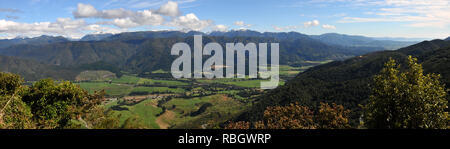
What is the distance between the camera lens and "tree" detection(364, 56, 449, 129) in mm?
13047

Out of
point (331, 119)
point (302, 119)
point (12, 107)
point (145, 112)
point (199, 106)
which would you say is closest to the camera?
point (331, 119)

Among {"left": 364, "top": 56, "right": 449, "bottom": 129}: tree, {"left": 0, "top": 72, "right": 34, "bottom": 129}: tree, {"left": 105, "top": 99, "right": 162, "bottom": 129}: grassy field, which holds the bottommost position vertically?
{"left": 105, "top": 99, "right": 162, "bottom": 129}: grassy field

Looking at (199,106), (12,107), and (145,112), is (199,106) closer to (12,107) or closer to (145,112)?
(145,112)

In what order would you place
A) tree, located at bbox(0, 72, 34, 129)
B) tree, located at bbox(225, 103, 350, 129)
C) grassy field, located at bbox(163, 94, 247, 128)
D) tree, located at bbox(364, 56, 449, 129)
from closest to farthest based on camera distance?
tree, located at bbox(364, 56, 449, 129)
tree, located at bbox(225, 103, 350, 129)
tree, located at bbox(0, 72, 34, 129)
grassy field, located at bbox(163, 94, 247, 128)

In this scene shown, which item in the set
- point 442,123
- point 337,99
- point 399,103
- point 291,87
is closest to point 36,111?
point 399,103

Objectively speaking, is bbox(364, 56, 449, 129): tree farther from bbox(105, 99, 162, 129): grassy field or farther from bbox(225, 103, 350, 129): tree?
bbox(105, 99, 162, 129): grassy field

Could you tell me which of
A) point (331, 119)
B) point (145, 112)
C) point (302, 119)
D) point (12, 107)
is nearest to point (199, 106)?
point (145, 112)

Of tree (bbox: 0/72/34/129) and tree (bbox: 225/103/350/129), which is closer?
tree (bbox: 225/103/350/129)

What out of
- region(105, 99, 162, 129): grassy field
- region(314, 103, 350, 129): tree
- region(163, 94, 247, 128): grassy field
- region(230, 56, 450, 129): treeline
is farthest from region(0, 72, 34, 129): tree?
region(105, 99, 162, 129): grassy field

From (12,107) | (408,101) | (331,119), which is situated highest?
(408,101)

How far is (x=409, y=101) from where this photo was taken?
1330cm

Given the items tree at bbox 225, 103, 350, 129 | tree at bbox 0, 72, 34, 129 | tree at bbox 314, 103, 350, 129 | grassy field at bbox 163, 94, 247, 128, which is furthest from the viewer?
grassy field at bbox 163, 94, 247, 128

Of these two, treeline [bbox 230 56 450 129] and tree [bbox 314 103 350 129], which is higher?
treeline [bbox 230 56 450 129]
